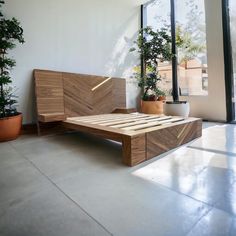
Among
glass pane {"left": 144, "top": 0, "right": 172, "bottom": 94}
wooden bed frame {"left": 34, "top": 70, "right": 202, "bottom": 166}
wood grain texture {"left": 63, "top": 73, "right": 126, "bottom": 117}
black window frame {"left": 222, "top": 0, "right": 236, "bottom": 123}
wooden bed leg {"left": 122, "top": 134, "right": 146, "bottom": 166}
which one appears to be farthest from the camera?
glass pane {"left": 144, "top": 0, "right": 172, "bottom": 94}

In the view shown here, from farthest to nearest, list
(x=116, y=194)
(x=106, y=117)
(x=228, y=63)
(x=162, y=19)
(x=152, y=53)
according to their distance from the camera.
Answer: (x=162, y=19) → (x=152, y=53) → (x=228, y=63) → (x=106, y=117) → (x=116, y=194)

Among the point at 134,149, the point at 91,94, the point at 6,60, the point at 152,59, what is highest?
the point at 152,59

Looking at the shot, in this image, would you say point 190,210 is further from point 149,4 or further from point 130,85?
point 149,4

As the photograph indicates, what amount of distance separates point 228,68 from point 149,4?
232 centimetres

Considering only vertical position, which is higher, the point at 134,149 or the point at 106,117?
the point at 106,117

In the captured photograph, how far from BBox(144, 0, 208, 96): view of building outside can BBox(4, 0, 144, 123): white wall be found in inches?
24.0

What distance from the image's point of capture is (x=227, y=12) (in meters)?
3.20

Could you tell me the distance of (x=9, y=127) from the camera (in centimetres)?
236

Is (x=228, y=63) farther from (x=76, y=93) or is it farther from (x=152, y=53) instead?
(x=76, y=93)

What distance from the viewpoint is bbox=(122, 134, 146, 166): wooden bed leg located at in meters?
1.51

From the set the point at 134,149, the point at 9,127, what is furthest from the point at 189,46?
the point at 9,127

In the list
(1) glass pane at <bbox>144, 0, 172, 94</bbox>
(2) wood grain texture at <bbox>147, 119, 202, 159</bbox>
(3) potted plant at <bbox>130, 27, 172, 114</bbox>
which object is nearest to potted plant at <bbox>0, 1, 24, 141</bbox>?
(2) wood grain texture at <bbox>147, 119, 202, 159</bbox>

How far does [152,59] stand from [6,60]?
263cm

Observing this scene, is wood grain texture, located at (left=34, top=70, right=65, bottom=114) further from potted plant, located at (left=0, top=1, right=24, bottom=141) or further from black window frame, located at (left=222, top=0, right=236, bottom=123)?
black window frame, located at (left=222, top=0, right=236, bottom=123)
